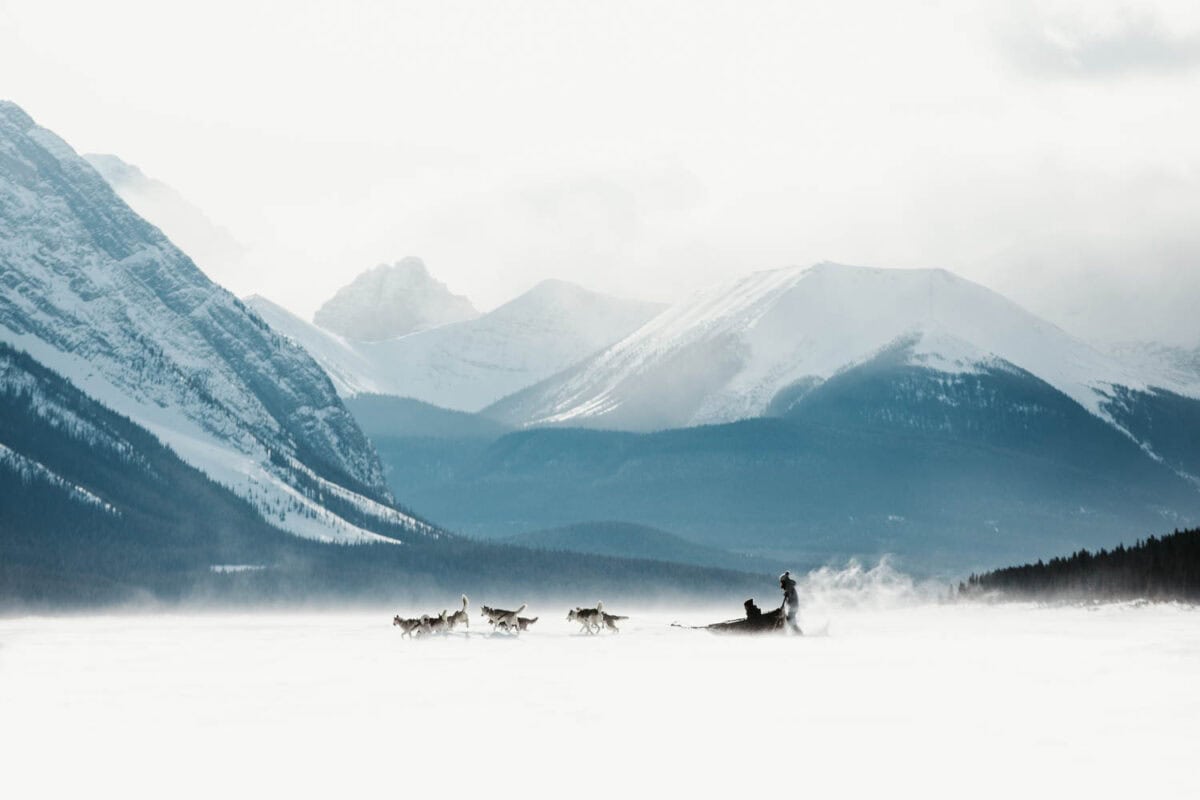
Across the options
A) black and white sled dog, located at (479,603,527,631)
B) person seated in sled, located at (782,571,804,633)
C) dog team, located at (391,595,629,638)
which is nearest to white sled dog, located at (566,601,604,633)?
dog team, located at (391,595,629,638)

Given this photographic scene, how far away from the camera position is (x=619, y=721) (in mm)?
42406

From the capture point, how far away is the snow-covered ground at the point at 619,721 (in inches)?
1316

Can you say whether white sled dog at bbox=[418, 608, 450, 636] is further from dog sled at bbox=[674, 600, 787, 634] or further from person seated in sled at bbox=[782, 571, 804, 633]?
person seated in sled at bbox=[782, 571, 804, 633]

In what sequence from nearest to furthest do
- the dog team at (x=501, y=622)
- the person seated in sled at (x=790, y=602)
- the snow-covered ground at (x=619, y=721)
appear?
the snow-covered ground at (x=619, y=721) < the person seated in sled at (x=790, y=602) < the dog team at (x=501, y=622)

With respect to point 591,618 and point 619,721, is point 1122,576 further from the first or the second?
point 619,721

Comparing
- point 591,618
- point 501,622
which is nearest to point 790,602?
point 591,618

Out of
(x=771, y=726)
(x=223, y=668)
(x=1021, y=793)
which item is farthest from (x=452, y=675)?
(x=1021, y=793)

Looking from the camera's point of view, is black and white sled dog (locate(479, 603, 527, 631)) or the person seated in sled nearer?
the person seated in sled

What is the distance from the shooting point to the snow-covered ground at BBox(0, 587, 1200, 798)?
1316 inches

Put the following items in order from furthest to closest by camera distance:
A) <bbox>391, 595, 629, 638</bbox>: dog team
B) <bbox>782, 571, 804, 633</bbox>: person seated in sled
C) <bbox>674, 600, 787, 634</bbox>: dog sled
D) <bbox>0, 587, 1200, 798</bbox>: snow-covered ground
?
1. <bbox>391, 595, 629, 638</bbox>: dog team
2. <bbox>674, 600, 787, 634</bbox>: dog sled
3. <bbox>782, 571, 804, 633</bbox>: person seated in sled
4. <bbox>0, 587, 1200, 798</bbox>: snow-covered ground

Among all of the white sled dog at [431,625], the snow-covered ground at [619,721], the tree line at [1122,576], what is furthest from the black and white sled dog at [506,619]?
the tree line at [1122,576]

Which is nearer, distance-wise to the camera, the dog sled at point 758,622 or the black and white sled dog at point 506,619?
the dog sled at point 758,622

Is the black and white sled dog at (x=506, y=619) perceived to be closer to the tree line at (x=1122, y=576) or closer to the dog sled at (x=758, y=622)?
the dog sled at (x=758, y=622)

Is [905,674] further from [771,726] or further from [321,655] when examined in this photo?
[321,655]
